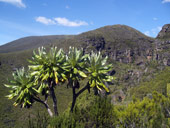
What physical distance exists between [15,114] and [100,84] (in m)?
52.7

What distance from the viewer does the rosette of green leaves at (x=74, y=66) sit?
1055cm

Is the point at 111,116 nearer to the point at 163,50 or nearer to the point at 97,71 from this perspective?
the point at 97,71

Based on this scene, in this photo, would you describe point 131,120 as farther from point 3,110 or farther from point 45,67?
point 3,110

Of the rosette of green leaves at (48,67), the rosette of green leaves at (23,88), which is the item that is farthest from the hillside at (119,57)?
the rosette of green leaves at (48,67)

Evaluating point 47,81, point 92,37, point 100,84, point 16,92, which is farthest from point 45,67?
point 92,37

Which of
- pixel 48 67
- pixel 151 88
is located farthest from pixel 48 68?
pixel 151 88

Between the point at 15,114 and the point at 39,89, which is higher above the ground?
the point at 39,89

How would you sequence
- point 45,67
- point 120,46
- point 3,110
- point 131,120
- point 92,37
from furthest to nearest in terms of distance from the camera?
point 120,46 < point 92,37 < point 3,110 < point 131,120 < point 45,67

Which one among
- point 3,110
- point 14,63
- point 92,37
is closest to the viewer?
point 3,110

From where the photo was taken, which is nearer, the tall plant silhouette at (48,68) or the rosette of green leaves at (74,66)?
the tall plant silhouette at (48,68)

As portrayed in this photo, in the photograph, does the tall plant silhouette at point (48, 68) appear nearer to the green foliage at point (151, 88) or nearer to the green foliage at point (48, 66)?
the green foliage at point (48, 66)

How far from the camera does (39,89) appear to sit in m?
10.9

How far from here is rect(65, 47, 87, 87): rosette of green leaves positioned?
10.5 metres

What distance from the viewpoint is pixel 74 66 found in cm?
1071
